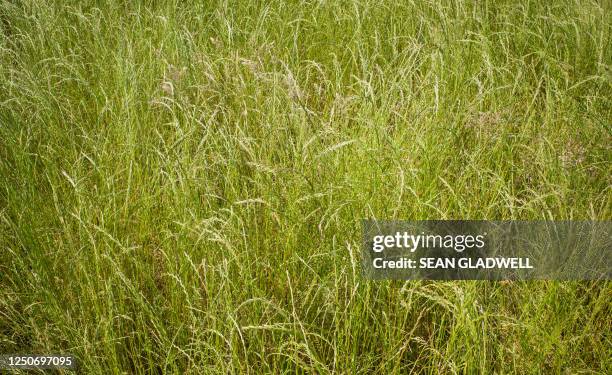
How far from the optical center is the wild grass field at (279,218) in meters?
1.59

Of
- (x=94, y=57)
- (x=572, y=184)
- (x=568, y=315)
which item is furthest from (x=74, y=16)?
(x=568, y=315)

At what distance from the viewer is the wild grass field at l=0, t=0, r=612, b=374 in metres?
1.59

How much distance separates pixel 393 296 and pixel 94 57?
1.67 meters

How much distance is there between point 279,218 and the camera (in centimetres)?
181

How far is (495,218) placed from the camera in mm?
1949
